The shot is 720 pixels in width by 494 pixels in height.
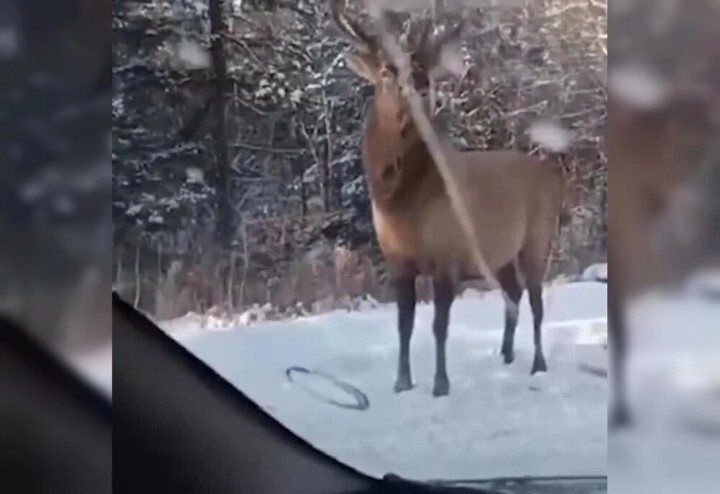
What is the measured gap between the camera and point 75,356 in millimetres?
2068

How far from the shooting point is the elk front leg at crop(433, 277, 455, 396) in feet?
6.78

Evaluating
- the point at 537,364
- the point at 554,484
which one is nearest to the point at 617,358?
the point at 537,364

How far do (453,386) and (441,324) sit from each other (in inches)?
4.5

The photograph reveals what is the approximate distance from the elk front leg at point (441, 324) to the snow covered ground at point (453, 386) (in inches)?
0.4

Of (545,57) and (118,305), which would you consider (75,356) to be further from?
(545,57)

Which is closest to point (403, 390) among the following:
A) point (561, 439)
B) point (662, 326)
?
point (561, 439)

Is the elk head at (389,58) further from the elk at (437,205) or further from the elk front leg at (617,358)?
the elk front leg at (617,358)

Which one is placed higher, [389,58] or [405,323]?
[389,58]

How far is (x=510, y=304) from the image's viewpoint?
2.06m

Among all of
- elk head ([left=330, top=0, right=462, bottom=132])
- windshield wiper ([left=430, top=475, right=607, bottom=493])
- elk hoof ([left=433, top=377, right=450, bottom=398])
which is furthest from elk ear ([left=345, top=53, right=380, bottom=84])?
windshield wiper ([left=430, top=475, right=607, bottom=493])

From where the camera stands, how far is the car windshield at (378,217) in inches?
81.1

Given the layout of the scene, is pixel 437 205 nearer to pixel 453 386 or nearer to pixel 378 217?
pixel 378 217

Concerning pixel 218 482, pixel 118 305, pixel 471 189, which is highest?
pixel 471 189

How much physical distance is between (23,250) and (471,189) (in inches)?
31.7
